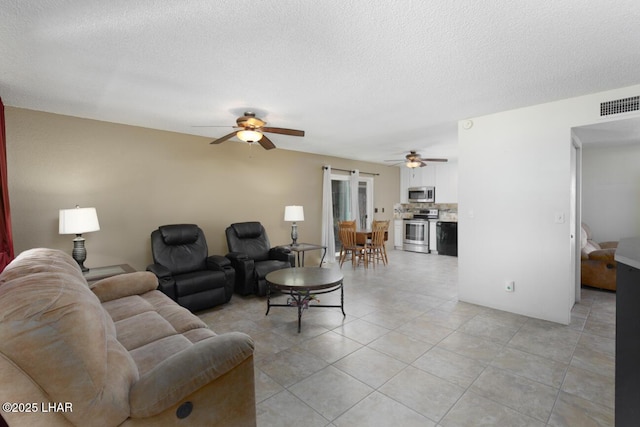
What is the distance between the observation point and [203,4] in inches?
61.6

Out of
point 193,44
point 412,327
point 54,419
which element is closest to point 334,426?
point 54,419

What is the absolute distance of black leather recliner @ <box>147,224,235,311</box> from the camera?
330 centimetres

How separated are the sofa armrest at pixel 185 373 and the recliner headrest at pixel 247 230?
3157 millimetres

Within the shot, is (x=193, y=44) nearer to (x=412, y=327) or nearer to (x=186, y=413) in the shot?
(x=186, y=413)

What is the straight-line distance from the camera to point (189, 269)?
Answer: 12.4 feet

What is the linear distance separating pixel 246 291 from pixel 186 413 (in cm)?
277

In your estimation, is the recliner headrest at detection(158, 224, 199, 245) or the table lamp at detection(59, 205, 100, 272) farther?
the recliner headrest at detection(158, 224, 199, 245)

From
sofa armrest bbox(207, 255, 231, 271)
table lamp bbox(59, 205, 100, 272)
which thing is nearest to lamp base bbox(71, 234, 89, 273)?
table lamp bbox(59, 205, 100, 272)

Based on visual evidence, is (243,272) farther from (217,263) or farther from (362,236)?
(362,236)

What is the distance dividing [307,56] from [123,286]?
2.53 metres

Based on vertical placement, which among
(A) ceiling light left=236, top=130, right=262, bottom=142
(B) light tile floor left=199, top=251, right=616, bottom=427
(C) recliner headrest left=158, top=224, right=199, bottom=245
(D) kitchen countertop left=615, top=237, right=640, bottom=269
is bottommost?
(B) light tile floor left=199, top=251, right=616, bottom=427

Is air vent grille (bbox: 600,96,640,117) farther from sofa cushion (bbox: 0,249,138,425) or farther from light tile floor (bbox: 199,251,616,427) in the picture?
sofa cushion (bbox: 0,249,138,425)

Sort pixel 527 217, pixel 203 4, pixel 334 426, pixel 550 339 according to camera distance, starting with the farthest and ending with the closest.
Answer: pixel 527 217
pixel 550 339
pixel 334 426
pixel 203 4

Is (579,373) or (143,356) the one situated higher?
(143,356)
